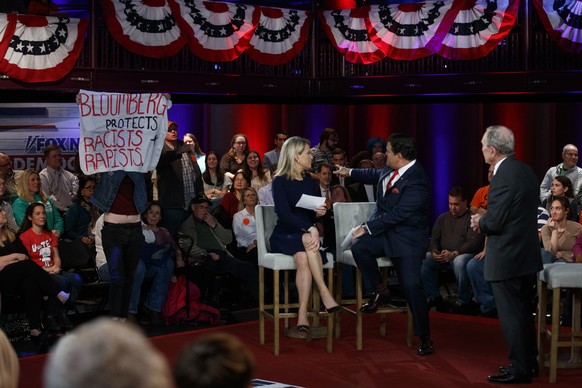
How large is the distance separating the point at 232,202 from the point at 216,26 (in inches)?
127

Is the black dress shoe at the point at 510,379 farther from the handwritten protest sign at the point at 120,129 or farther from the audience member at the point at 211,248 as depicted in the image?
the audience member at the point at 211,248

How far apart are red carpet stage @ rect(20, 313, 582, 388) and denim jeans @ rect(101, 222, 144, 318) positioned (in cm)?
46

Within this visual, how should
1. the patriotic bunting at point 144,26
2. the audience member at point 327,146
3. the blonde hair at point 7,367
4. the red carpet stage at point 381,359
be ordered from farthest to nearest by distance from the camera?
the patriotic bunting at point 144,26, the audience member at point 327,146, the red carpet stage at point 381,359, the blonde hair at point 7,367

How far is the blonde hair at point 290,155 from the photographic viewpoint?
7.09 metres

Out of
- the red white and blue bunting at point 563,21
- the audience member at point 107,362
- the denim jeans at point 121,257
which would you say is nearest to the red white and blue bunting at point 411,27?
the red white and blue bunting at point 563,21

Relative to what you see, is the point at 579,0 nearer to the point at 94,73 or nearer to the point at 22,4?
the point at 94,73

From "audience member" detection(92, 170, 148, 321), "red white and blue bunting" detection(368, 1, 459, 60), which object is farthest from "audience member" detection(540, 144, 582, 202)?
"audience member" detection(92, 170, 148, 321)

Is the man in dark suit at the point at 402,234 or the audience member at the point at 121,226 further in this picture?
the audience member at the point at 121,226

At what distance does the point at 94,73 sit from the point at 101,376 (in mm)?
10654

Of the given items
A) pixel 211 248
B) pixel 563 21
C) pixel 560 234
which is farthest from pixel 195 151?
pixel 563 21

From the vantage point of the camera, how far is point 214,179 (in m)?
11.0

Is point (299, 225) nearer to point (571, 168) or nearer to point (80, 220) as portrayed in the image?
point (80, 220)

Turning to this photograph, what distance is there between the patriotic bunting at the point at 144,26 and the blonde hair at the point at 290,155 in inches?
205

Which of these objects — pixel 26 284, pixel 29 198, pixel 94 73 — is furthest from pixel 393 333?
pixel 94 73
